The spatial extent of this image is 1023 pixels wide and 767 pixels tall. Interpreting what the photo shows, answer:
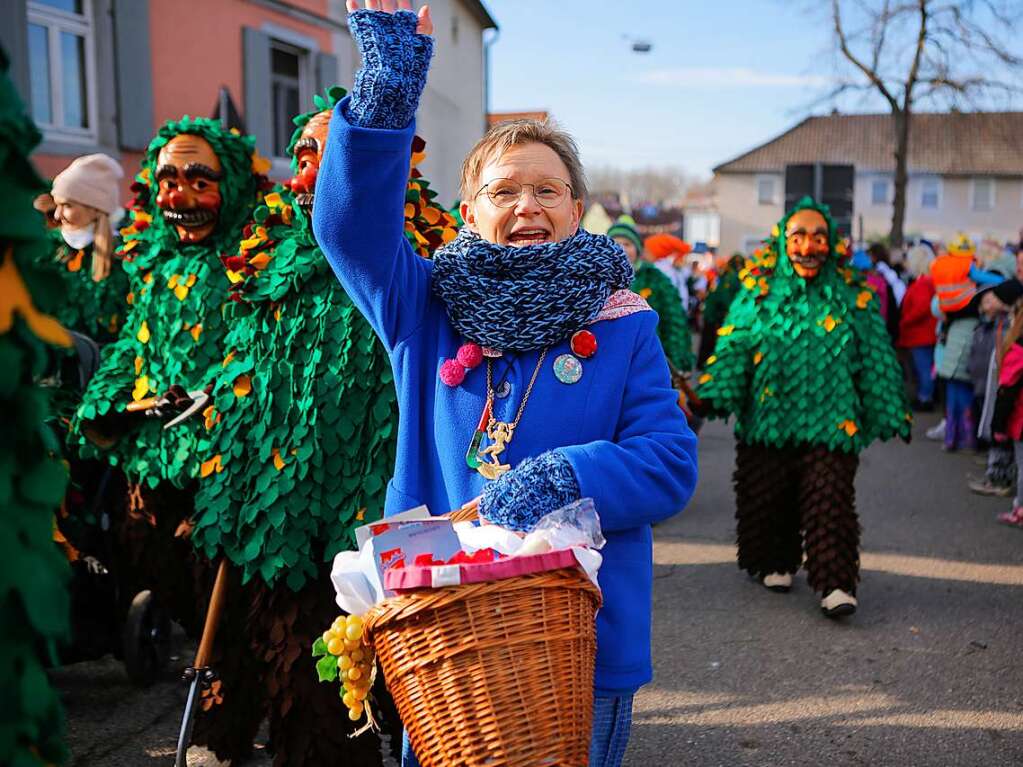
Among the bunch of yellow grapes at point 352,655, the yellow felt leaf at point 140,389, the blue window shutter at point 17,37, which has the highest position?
the blue window shutter at point 17,37

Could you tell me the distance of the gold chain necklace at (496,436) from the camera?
1909 millimetres

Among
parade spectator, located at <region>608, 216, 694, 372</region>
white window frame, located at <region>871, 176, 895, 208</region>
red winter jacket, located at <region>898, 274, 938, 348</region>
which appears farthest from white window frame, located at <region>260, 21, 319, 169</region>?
white window frame, located at <region>871, 176, 895, 208</region>

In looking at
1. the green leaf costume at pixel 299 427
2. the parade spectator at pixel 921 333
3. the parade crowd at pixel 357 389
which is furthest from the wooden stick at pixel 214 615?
the parade spectator at pixel 921 333

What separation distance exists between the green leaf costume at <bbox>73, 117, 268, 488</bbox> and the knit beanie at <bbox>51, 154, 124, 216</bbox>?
1417 mm

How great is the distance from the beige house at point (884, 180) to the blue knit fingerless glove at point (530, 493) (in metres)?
47.1

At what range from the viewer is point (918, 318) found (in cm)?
→ 1159

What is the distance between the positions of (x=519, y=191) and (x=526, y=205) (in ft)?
0.14

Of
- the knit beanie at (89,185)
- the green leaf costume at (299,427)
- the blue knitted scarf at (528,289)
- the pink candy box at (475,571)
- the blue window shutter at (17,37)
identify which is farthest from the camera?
the blue window shutter at (17,37)

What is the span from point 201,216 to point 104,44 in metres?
6.90

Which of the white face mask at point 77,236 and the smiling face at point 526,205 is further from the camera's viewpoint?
the white face mask at point 77,236

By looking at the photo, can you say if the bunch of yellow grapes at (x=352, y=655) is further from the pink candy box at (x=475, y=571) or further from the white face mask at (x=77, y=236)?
the white face mask at (x=77, y=236)

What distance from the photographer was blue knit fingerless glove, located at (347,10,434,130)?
66.9 inches

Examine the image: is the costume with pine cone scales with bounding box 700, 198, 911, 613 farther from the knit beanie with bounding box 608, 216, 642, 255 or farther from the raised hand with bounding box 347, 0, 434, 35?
the raised hand with bounding box 347, 0, 434, 35

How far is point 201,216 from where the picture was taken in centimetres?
354
